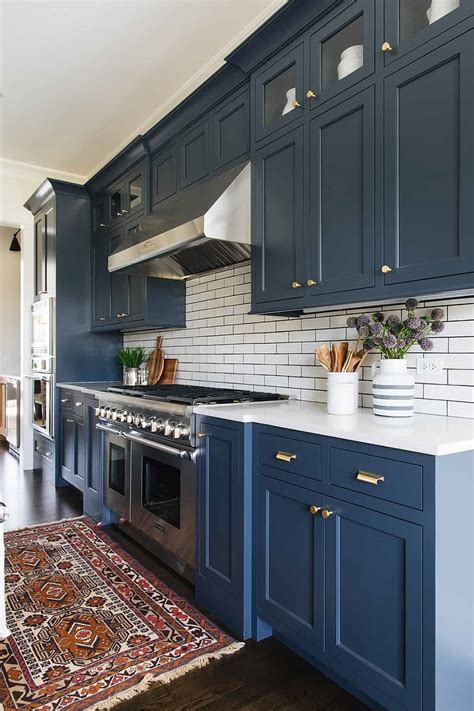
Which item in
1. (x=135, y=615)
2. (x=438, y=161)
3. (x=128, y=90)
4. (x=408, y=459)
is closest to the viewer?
(x=408, y=459)

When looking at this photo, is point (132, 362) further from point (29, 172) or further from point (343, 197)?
point (343, 197)

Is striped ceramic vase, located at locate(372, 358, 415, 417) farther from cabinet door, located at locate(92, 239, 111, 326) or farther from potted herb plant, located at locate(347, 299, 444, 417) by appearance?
cabinet door, located at locate(92, 239, 111, 326)

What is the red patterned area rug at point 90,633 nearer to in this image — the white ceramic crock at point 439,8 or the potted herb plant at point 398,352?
the potted herb plant at point 398,352

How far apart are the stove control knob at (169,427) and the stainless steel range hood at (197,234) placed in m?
0.99

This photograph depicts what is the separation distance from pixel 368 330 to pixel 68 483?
11.6ft

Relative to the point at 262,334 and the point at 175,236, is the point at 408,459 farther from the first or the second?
the point at 175,236

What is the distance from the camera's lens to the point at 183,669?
1.91 metres

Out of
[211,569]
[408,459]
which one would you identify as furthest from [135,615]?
[408,459]

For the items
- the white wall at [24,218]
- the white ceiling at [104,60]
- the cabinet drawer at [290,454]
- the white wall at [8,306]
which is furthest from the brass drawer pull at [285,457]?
the white wall at [8,306]

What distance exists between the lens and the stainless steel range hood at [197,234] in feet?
8.43

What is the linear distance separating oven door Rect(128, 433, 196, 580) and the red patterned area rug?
19 centimetres

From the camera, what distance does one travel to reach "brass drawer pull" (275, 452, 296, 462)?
1898 millimetres

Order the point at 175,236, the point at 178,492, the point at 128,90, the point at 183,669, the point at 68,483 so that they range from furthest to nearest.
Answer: the point at 68,483, the point at 128,90, the point at 175,236, the point at 178,492, the point at 183,669

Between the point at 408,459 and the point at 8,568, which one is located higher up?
the point at 408,459
